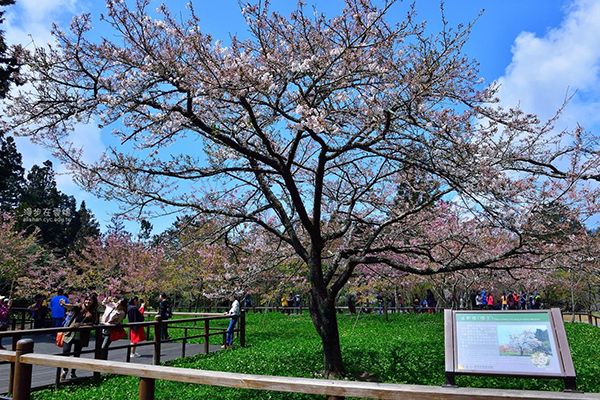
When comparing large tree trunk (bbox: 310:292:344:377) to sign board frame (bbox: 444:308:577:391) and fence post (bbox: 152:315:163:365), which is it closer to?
sign board frame (bbox: 444:308:577:391)

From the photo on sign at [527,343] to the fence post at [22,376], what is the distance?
4845mm

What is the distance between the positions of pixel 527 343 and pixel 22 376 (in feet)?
16.9

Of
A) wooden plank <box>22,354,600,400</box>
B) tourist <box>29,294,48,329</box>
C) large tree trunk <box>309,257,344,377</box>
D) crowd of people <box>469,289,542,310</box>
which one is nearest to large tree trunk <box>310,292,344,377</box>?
large tree trunk <box>309,257,344,377</box>

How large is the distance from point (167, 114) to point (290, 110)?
2.35 metres

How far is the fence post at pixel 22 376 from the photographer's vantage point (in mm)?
3903

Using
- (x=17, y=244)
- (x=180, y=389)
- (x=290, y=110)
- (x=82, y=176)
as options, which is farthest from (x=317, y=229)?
(x=17, y=244)

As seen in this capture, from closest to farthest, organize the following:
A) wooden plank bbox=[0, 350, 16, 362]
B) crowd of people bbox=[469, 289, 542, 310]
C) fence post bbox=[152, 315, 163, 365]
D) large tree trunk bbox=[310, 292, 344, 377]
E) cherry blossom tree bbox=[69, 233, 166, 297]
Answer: wooden plank bbox=[0, 350, 16, 362]
large tree trunk bbox=[310, 292, 344, 377]
fence post bbox=[152, 315, 163, 365]
cherry blossom tree bbox=[69, 233, 166, 297]
crowd of people bbox=[469, 289, 542, 310]

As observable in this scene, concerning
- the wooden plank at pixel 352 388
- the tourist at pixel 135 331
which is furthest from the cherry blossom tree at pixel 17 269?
the wooden plank at pixel 352 388

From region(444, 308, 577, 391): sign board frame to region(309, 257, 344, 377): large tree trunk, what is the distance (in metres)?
3.39

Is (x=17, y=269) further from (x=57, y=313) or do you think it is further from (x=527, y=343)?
(x=527, y=343)

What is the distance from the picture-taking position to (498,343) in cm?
468

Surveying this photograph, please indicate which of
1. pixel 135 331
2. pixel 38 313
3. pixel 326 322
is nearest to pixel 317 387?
pixel 326 322

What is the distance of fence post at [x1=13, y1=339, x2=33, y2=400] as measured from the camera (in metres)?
3.90

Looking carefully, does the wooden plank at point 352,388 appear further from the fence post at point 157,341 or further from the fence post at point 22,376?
the fence post at point 157,341
